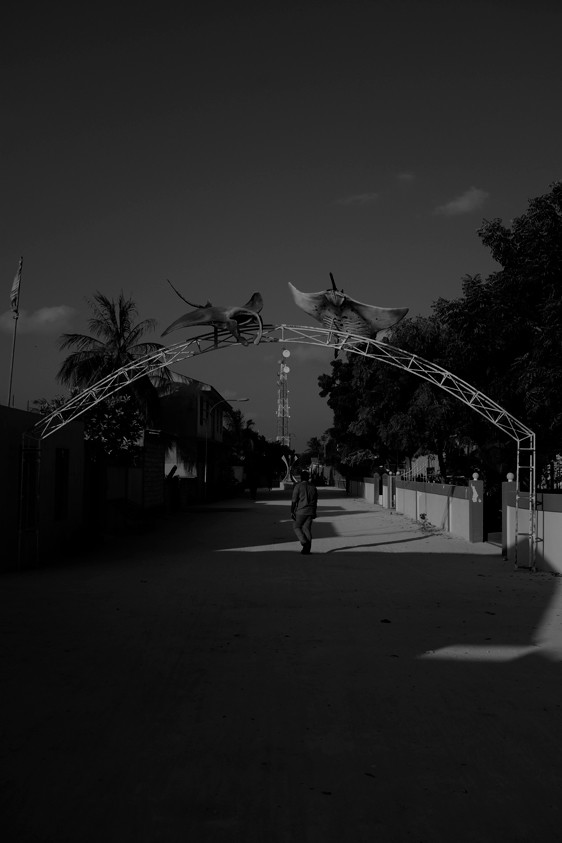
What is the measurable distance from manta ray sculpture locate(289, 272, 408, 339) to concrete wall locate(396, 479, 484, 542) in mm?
6257

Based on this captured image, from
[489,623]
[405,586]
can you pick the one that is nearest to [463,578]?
[405,586]

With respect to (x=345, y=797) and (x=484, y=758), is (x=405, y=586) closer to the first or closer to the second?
(x=484, y=758)

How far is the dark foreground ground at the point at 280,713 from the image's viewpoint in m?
3.71

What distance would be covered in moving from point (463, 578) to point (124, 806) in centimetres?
946

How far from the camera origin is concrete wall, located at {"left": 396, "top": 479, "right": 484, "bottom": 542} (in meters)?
18.6

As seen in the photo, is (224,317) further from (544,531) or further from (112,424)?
(112,424)

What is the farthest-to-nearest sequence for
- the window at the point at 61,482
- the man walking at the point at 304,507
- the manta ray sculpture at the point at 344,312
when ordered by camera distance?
1. the window at the point at 61,482
2. the man walking at the point at 304,507
3. the manta ray sculpture at the point at 344,312

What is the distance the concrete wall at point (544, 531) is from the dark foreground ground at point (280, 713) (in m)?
1.76

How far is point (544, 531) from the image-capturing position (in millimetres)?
13461

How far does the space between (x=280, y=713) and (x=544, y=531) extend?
940 cm


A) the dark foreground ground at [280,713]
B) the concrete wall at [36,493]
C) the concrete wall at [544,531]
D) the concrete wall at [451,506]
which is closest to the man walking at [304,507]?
the concrete wall at [544,531]

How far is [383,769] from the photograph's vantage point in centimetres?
429

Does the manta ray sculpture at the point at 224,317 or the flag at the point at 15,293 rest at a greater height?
the flag at the point at 15,293

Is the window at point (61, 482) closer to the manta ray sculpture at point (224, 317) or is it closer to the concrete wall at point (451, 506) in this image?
the manta ray sculpture at point (224, 317)
